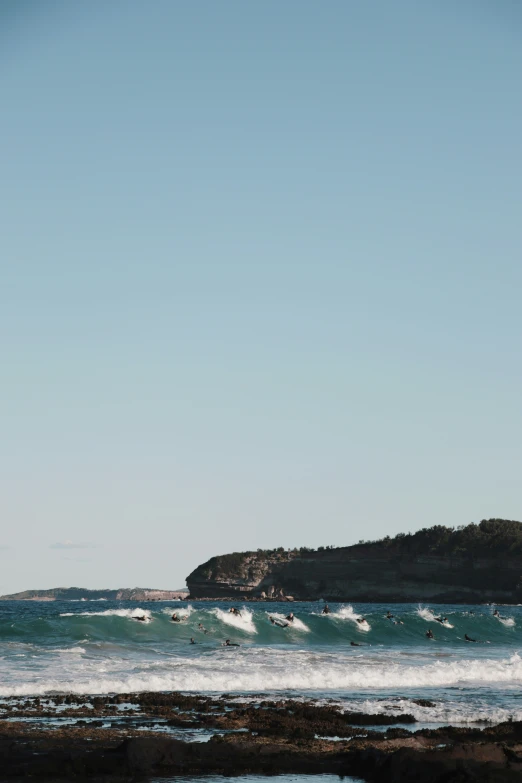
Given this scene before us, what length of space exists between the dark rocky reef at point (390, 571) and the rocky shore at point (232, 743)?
15387 centimetres

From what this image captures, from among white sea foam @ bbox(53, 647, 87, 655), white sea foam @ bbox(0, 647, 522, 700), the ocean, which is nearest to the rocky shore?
the ocean

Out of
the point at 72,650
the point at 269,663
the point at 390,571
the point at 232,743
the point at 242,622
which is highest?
the point at 390,571

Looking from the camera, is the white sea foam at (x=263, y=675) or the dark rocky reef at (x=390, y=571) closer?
the white sea foam at (x=263, y=675)

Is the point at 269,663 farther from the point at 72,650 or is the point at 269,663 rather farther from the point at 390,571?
the point at 390,571

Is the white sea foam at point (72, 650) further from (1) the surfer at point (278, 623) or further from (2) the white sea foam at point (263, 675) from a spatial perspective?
(1) the surfer at point (278, 623)

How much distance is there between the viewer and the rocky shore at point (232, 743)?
17922 millimetres

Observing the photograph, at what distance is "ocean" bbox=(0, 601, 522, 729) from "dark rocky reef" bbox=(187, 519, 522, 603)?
115 m

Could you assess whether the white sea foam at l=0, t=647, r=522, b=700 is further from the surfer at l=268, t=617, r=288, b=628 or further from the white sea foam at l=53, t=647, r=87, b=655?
the surfer at l=268, t=617, r=288, b=628

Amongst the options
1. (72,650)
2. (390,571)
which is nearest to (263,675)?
(72,650)

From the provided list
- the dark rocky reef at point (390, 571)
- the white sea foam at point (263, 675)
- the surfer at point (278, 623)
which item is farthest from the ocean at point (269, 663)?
the dark rocky reef at point (390, 571)

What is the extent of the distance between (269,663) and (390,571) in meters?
146

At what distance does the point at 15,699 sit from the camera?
2834cm

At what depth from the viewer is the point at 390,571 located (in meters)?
182

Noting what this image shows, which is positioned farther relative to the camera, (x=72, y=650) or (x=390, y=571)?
(x=390, y=571)
